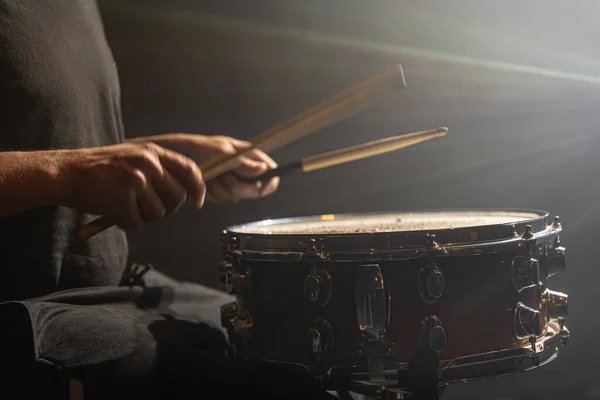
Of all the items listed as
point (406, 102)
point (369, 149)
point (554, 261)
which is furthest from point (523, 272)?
point (406, 102)

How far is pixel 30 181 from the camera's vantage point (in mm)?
848

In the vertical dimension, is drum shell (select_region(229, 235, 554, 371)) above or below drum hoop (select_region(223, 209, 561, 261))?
below

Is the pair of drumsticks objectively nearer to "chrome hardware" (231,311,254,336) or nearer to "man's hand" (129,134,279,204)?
"man's hand" (129,134,279,204)

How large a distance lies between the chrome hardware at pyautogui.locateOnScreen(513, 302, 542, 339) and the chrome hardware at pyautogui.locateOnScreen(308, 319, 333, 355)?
275mm

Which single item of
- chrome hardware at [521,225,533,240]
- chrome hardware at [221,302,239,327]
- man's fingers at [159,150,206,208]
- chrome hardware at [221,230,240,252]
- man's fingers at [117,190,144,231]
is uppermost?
man's fingers at [159,150,206,208]

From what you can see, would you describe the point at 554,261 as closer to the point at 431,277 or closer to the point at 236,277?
the point at 431,277

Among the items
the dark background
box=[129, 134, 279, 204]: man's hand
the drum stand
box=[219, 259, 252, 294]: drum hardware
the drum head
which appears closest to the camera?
the drum stand

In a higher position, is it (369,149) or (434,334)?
(369,149)

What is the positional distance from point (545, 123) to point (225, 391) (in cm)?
120

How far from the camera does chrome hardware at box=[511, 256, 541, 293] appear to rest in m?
0.88

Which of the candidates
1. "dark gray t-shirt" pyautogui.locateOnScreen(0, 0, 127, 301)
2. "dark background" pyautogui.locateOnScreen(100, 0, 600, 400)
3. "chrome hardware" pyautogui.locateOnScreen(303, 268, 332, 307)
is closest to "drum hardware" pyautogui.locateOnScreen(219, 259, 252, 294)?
"chrome hardware" pyautogui.locateOnScreen(303, 268, 332, 307)

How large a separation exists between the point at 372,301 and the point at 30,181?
51 cm

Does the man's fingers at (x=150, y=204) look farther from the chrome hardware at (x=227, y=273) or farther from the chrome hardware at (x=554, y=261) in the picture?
the chrome hardware at (x=554, y=261)

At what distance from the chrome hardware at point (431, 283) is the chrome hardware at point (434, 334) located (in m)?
0.03
